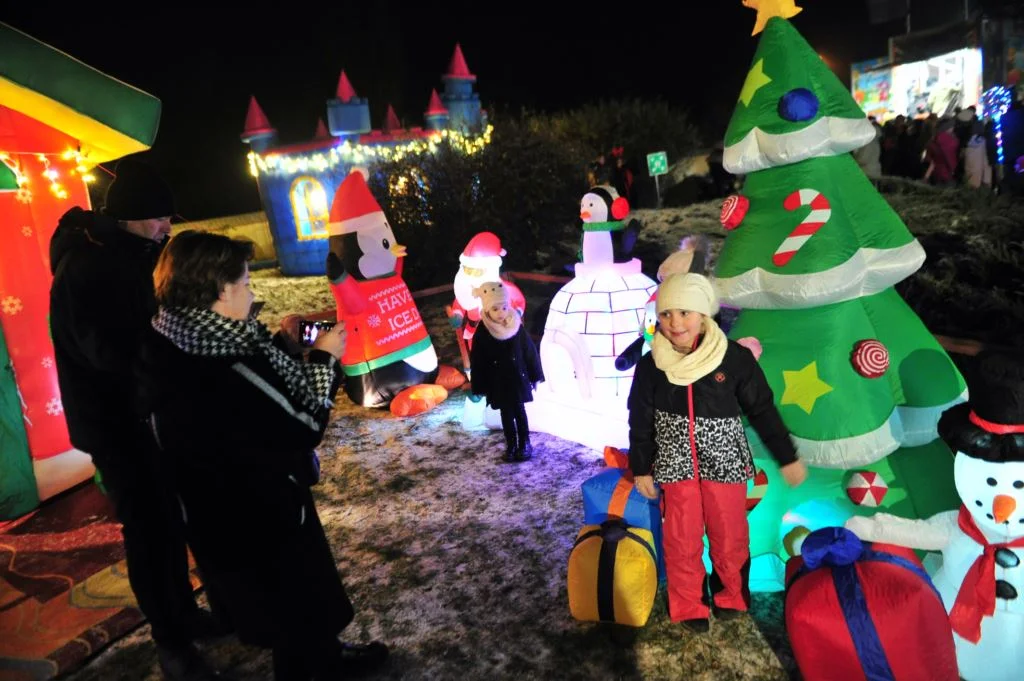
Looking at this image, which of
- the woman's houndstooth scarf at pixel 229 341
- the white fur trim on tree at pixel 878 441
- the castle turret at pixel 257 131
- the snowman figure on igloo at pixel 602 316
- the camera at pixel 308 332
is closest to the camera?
the woman's houndstooth scarf at pixel 229 341

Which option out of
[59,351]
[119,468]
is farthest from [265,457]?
[59,351]

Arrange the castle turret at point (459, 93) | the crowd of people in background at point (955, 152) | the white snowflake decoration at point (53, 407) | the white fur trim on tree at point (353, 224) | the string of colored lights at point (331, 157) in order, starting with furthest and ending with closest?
the castle turret at point (459, 93), the string of colored lights at point (331, 157), the crowd of people in background at point (955, 152), the white fur trim on tree at point (353, 224), the white snowflake decoration at point (53, 407)

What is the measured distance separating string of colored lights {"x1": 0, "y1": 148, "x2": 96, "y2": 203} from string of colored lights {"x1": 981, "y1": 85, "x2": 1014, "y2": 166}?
12.1m

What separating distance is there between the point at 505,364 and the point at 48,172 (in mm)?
3779

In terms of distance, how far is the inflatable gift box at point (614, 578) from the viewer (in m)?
2.95

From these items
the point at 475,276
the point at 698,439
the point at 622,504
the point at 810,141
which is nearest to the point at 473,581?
the point at 622,504

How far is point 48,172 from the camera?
5195mm

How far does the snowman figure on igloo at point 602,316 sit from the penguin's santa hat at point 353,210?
2.17 metres

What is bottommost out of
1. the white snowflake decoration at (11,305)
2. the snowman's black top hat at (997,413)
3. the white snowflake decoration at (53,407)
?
the white snowflake decoration at (53,407)

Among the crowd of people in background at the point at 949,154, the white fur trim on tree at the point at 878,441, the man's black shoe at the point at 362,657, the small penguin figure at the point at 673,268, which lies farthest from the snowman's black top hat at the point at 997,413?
the crowd of people in background at the point at 949,154

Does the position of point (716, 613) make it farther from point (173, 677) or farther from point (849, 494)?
point (173, 677)

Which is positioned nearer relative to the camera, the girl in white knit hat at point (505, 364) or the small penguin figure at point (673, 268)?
the small penguin figure at point (673, 268)

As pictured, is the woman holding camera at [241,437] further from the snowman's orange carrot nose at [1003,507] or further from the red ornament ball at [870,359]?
the snowman's orange carrot nose at [1003,507]

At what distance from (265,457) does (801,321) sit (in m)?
2.27
